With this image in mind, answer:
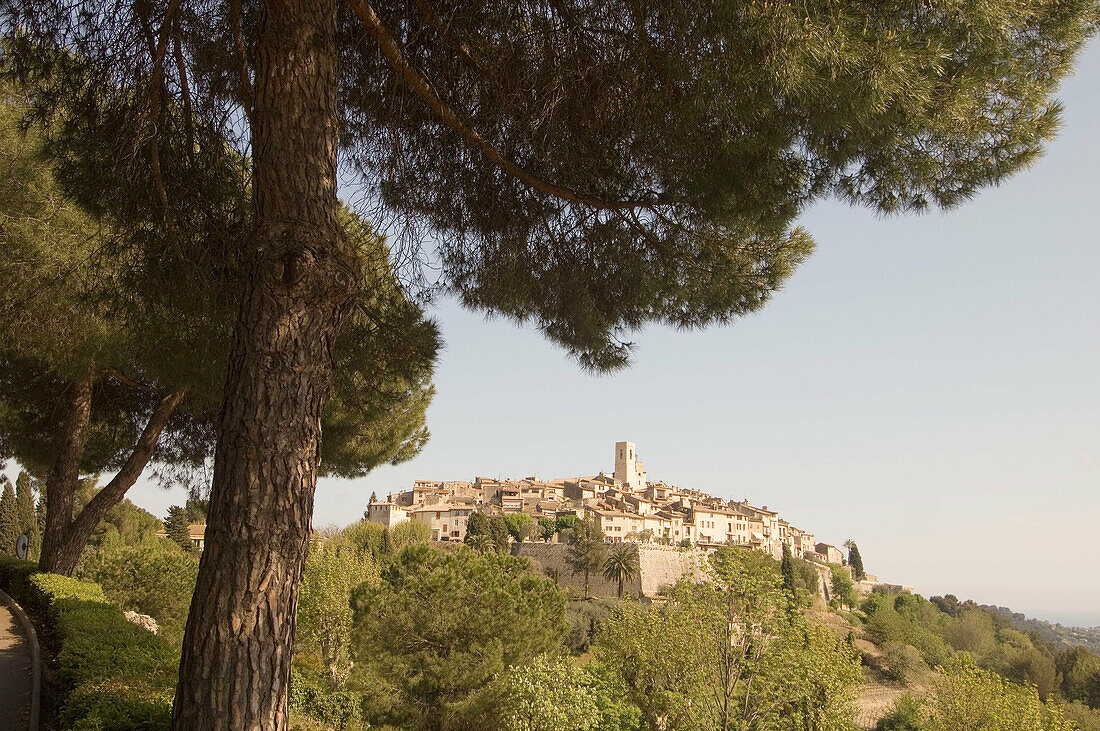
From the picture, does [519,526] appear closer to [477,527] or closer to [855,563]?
[477,527]

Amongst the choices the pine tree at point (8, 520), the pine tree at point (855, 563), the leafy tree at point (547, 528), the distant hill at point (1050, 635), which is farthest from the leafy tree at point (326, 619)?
the distant hill at point (1050, 635)

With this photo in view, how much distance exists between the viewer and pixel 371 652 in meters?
16.2

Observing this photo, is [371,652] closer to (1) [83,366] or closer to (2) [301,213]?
(1) [83,366]

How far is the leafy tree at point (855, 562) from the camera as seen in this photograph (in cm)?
8956

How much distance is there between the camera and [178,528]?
39812 millimetres

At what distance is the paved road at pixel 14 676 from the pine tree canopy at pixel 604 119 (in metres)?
3.40

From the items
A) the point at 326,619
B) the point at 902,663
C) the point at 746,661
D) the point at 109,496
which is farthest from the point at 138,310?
the point at 902,663

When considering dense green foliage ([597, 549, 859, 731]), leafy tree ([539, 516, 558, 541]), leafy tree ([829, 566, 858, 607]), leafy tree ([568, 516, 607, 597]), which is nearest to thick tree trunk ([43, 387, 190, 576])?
dense green foliage ([597, 549, 859, 731])

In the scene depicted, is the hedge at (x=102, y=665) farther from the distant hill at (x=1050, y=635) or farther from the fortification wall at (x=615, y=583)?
the distant hill at (x=1050, y=635)

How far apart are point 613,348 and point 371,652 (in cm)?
1311

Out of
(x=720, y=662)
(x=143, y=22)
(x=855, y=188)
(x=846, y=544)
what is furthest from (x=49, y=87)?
(x=846, y=544)

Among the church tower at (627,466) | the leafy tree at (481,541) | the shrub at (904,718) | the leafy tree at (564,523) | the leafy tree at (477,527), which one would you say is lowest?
the shrub at (904,718)

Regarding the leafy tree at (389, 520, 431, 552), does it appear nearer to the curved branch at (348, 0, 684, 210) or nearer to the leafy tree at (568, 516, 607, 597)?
the leafy tree at (568, 516, 607, 597)

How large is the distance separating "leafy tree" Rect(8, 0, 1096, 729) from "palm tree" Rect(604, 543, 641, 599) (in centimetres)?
4538
